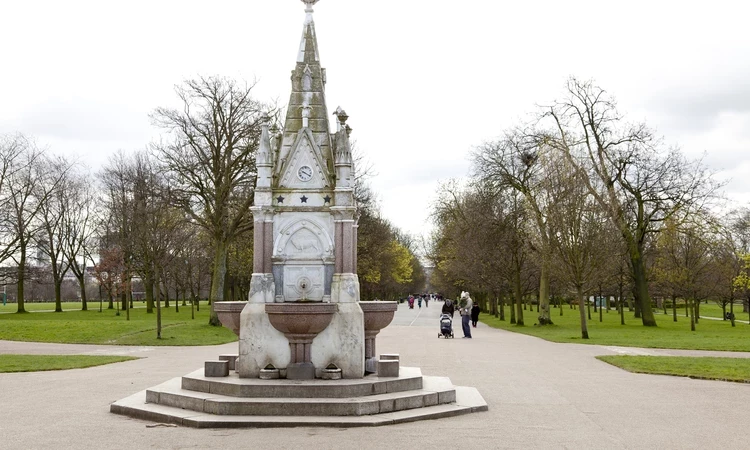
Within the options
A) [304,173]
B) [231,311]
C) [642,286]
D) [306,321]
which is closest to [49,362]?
[231,311]

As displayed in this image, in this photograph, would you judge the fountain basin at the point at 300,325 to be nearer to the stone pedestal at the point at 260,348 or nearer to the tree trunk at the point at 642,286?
the stone pedestal at the point at 260,348

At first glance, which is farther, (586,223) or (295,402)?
(586,223)

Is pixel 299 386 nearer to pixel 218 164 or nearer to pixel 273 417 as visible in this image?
pixel 273 417

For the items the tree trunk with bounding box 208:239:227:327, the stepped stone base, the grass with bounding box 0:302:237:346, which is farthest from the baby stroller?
the stepped stone base

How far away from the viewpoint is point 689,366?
1866 centimetres

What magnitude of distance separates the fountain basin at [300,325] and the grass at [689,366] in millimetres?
9270

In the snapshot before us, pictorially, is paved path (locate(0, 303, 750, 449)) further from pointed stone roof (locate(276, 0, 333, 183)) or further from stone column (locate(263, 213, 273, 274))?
pointed stone roof (locate(276, 0, 333, 183))

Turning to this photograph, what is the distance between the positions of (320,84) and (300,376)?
5.34 m

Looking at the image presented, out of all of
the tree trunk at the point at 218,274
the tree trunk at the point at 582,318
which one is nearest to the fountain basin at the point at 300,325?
the tree trunk at the point at 582,318

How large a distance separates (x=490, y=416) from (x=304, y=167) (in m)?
5.34

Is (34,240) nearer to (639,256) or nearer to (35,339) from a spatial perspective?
(35,339)

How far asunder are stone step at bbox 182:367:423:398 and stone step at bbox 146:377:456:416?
0.11 meters

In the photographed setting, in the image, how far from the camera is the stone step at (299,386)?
11055 mm

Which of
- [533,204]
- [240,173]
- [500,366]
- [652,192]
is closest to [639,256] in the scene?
[652,192]
